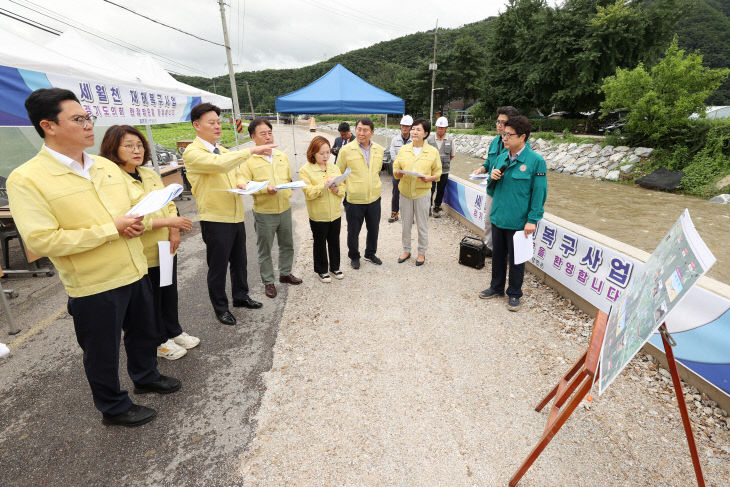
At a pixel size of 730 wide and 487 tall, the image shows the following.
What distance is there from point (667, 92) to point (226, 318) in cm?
1634

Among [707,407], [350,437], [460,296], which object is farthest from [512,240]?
[350,437]

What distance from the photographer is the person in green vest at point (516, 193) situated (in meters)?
3.33

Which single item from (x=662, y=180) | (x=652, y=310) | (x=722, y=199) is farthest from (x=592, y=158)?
(x=652, y=310)

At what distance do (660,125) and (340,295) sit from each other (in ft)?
46.7

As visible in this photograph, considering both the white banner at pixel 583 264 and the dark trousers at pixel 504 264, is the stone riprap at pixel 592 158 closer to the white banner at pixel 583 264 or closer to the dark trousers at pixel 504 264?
the white banner at pixel 583 264

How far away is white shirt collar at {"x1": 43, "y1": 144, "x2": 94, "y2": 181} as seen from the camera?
1.80 metres

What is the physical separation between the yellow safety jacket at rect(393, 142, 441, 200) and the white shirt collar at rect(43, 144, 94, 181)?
349 cm

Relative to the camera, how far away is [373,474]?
197 centimetres

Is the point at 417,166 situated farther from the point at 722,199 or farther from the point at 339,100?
the point at 722,199

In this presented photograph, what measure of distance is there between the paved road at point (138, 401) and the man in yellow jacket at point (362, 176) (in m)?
1.69

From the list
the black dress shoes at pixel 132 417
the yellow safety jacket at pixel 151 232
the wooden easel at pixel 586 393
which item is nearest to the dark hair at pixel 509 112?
the wooden easel at pixel 586 393

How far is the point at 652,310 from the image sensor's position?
1233 millimetres

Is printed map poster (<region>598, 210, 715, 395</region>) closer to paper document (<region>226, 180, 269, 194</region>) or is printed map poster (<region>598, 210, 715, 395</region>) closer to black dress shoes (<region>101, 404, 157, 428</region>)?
black dress shoes (<region>101, 404, 157, 428</region>)

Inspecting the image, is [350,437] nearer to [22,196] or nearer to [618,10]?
[22,196]
